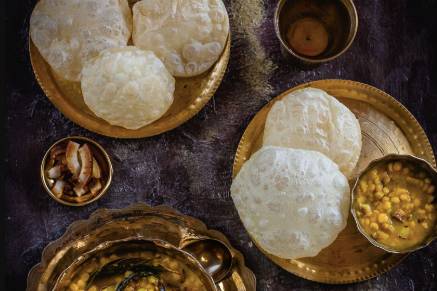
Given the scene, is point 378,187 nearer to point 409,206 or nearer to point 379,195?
point 379,195

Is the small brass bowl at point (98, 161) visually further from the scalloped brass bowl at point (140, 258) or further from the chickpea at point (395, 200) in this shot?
the chickpea at point (395, 200)

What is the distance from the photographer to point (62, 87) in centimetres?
273

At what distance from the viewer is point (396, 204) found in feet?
8.18

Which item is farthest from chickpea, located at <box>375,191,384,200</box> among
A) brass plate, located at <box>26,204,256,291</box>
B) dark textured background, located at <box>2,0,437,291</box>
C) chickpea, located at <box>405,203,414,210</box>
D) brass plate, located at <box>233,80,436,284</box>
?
brass plate, located at <box>26,204,256,291</box>

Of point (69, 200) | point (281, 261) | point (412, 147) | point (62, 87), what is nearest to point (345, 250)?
point (281, 261)

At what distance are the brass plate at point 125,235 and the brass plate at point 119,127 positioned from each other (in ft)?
1.17

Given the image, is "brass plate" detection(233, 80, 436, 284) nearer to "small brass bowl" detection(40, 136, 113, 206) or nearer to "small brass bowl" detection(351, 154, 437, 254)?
"small brass bowl" detection(351, 154, 437, 254)

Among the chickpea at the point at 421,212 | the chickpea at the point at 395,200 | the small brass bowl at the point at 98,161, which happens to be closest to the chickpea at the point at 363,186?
the chickpea at the point at 395,200

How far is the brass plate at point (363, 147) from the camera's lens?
9.03ft

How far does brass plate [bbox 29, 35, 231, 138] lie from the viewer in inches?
107

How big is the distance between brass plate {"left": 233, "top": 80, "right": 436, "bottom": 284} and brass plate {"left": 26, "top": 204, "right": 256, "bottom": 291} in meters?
0.22

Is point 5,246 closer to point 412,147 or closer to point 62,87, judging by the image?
point 62,87

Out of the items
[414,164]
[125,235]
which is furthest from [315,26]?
[125,235]

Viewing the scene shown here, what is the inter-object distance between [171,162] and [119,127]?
31cm
